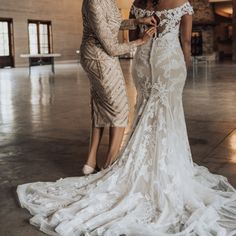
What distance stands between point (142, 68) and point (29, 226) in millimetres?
1237

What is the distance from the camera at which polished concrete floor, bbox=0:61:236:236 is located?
3.48 meters

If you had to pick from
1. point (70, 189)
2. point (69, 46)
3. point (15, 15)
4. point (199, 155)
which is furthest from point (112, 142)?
point (69, 46)

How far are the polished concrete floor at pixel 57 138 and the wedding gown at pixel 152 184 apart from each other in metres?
0.23

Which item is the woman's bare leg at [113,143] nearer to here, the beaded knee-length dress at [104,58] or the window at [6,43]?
the beaded knee-length dress at [104,58]

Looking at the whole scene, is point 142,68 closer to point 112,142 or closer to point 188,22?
point 188,22

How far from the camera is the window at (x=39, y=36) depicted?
80.3ft

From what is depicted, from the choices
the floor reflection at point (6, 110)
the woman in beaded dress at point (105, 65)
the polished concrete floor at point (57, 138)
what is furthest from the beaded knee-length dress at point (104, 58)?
the floor reflection at point (6, 110)

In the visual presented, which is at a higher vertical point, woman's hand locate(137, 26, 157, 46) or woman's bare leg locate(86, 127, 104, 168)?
woman's hand locate(137, 26, 157, 46)

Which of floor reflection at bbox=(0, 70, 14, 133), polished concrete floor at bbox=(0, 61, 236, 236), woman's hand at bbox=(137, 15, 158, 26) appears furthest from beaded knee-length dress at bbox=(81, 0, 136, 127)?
floor reflection at bbox=(0, 70, 14, 133)

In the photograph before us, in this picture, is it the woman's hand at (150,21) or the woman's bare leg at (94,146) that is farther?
the woman's bare leg at (94,146)

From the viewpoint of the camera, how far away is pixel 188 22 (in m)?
2.79

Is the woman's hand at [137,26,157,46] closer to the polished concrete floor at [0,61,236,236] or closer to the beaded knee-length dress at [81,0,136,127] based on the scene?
the beaded knee-length dress at [81,0,136,127]

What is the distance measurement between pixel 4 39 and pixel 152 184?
21.5 metres

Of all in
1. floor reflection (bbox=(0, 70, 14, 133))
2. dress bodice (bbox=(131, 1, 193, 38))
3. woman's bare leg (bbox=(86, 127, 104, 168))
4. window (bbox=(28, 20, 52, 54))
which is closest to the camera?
dress bodice (bbox=(131, 1, 193, 38))
